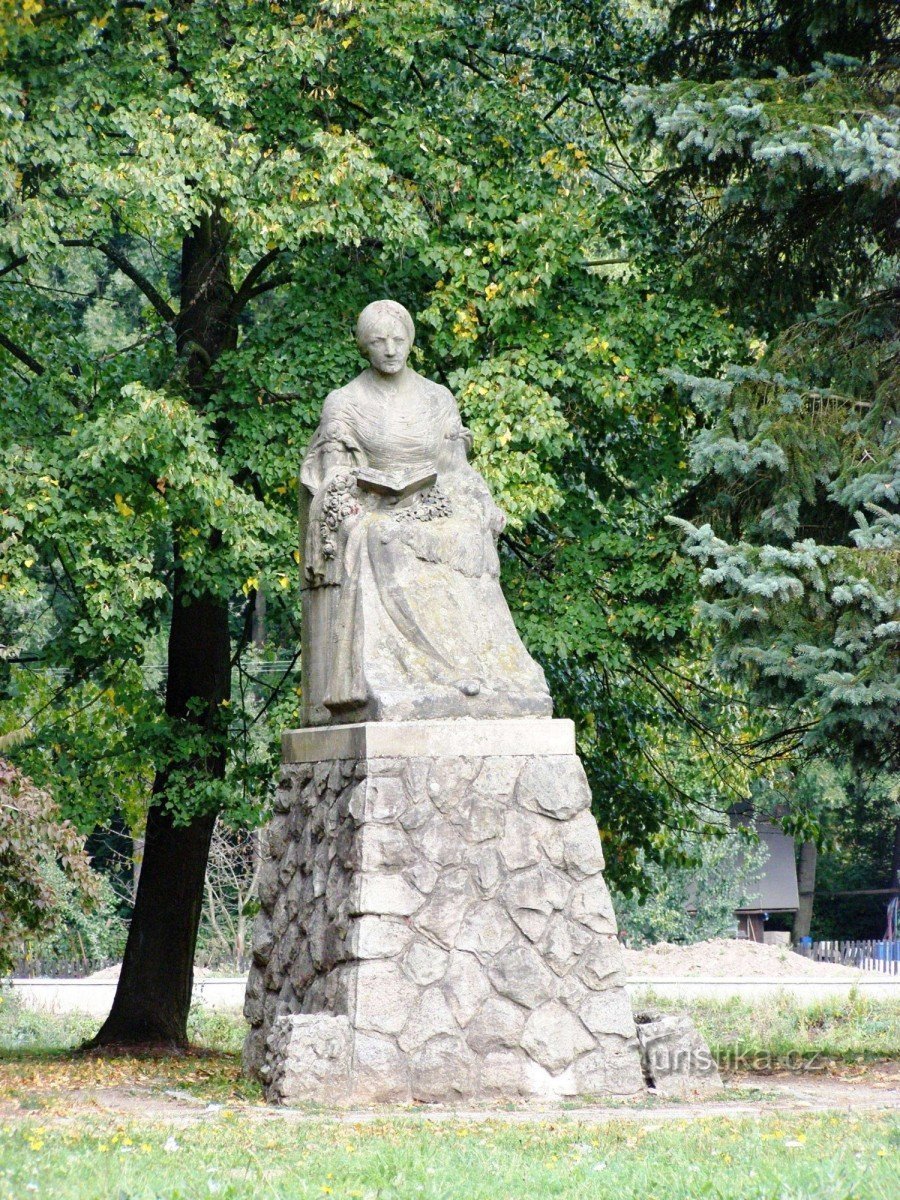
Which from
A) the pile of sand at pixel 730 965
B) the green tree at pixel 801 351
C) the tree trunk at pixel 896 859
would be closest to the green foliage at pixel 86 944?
the pile of sand at pixel 730 965

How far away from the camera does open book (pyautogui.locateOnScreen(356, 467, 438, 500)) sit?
8.95 m

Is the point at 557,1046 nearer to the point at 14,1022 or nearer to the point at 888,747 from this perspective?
the point at 888,747

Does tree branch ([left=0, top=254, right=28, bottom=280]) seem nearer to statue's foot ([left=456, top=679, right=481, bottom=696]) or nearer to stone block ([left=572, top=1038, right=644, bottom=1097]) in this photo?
statue's foot ([left=456, top=679, right=481, bottom=696])

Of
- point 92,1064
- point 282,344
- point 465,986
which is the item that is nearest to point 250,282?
point 282,344

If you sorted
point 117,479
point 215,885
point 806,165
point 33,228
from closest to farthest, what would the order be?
point 806,165, point 33,228, point 117,479, point 215,885

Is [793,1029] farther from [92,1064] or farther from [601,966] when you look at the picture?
[601,966]

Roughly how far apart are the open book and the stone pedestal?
4.01 ft

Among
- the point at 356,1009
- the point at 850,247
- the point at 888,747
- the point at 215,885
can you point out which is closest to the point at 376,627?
the point at 356,1009

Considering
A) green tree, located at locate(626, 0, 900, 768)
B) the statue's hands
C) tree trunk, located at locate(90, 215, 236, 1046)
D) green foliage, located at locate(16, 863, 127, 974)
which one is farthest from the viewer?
green foliage, located at locate(16, 863, 127, 974)

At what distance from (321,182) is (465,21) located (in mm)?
2706

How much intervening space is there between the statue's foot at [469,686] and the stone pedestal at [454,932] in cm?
18

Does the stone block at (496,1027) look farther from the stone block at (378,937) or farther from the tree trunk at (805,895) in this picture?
the tree trunk at (805,895)

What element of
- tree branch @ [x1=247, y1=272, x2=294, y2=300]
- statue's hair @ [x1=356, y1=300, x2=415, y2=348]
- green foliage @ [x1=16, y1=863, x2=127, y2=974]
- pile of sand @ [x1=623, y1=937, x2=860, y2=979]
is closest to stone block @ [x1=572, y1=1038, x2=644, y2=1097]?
statue's hair @ [x1=356, y1=300, x2=415, y2=348]

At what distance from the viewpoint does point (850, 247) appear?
1170 cm
